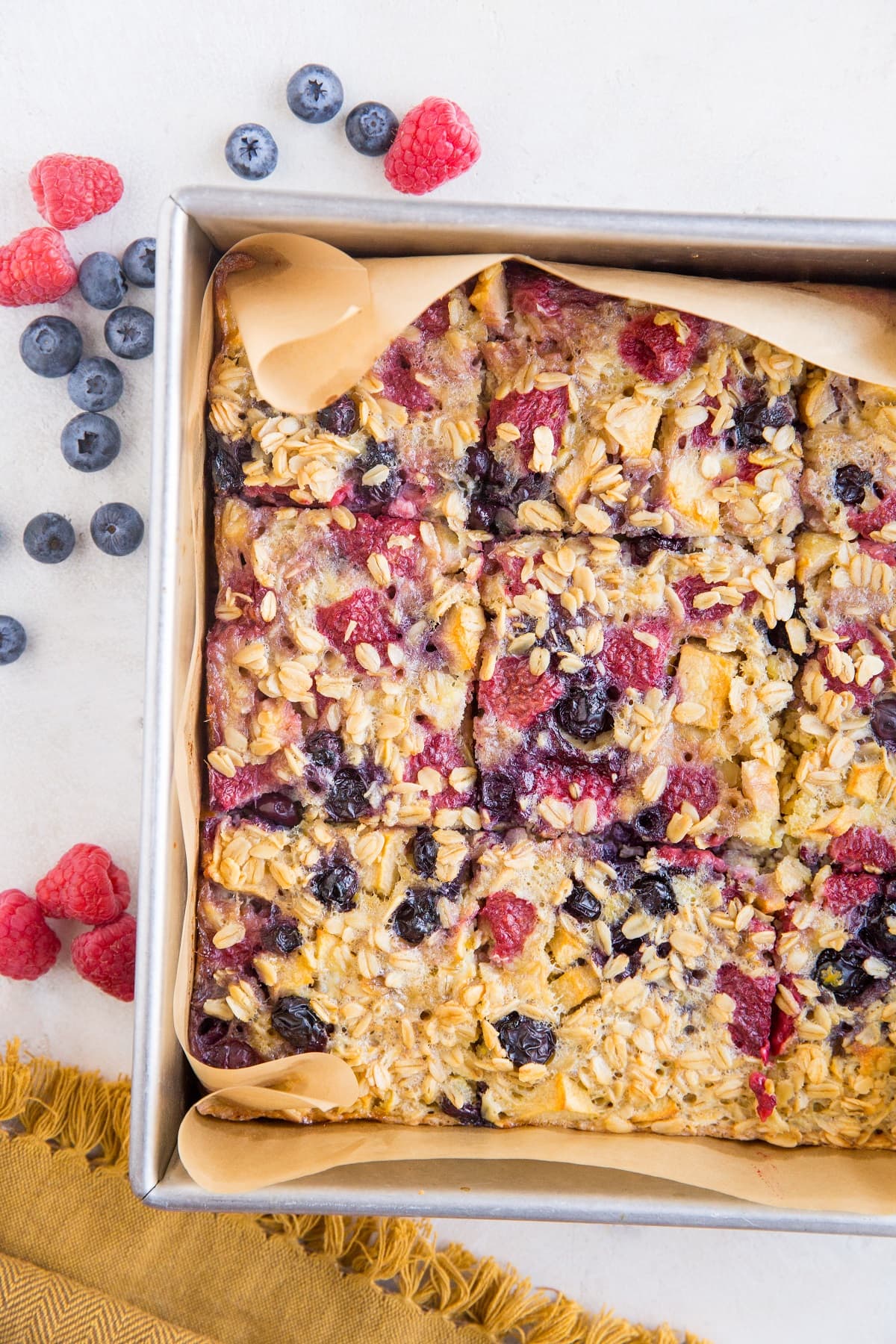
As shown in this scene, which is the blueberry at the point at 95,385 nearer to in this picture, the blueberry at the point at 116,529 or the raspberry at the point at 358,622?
the blueberry at the point at 116,529

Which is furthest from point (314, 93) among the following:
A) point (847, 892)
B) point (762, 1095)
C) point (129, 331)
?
point (762, 1095)

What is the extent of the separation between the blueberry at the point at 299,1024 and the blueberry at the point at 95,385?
4.68ft

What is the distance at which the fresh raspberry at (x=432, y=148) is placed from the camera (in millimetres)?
2396

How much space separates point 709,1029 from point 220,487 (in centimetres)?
149

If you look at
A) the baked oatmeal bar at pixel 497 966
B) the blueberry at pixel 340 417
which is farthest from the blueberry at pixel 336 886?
the blueberry at pixel 340 417

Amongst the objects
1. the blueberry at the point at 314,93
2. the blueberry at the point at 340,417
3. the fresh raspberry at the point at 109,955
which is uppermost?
the blueberry at the point at 314,93

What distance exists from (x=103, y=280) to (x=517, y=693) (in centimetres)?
139

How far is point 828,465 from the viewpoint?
7.25 feet

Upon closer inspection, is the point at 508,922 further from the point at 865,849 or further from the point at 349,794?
the point at 865,849

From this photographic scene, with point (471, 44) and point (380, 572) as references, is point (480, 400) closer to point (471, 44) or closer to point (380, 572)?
point (380, 572)

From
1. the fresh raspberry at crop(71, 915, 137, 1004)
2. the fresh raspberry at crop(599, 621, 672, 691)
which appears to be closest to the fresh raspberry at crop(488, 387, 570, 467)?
the fresh raspberry at crop(599, 621, 672, 691)

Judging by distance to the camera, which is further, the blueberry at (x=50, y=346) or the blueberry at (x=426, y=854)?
the blueberry at (x=50, y=346)

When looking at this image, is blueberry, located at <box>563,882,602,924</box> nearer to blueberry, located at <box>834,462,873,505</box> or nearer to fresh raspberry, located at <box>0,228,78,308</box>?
blueberry, located at <box>834,462,873,505</box>

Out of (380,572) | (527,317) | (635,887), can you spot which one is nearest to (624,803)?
(635,887)
